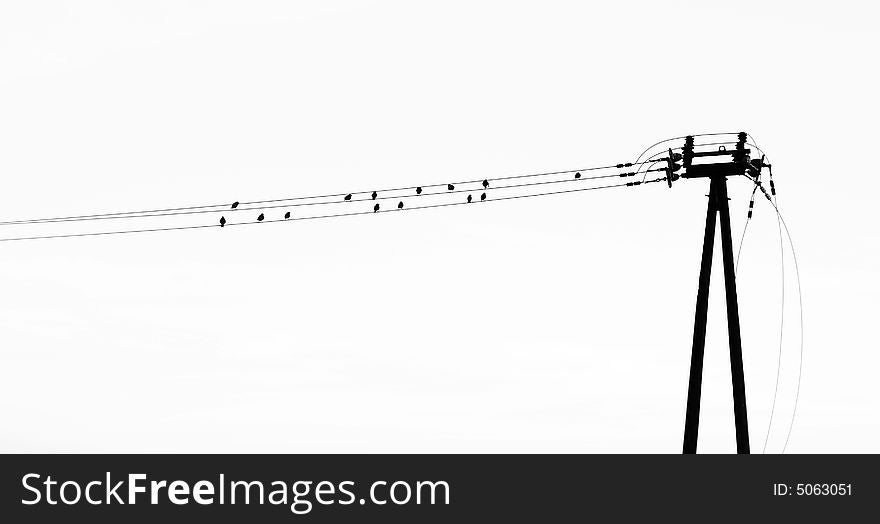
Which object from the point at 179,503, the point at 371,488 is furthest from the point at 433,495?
the point at 179,503

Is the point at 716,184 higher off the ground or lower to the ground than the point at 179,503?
Answer: higher

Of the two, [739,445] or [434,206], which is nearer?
[739,445]

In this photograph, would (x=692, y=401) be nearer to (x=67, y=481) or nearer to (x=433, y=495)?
(x=433, y=495)

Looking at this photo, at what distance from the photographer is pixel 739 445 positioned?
1800 inches

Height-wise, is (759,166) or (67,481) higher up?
(759,166)

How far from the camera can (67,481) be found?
45.0m

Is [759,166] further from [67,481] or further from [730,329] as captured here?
[67,481]

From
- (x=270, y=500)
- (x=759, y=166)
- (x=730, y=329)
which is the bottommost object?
(x=270, y=500)

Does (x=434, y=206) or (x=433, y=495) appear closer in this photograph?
(x=433, y=495)

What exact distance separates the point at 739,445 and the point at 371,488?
673 cm

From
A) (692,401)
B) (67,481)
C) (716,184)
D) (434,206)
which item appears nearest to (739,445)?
(692,401)

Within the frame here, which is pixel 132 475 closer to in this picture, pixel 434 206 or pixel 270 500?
pixel 270 500

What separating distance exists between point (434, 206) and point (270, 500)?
25.7 feet

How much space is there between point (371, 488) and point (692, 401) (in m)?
6.19
